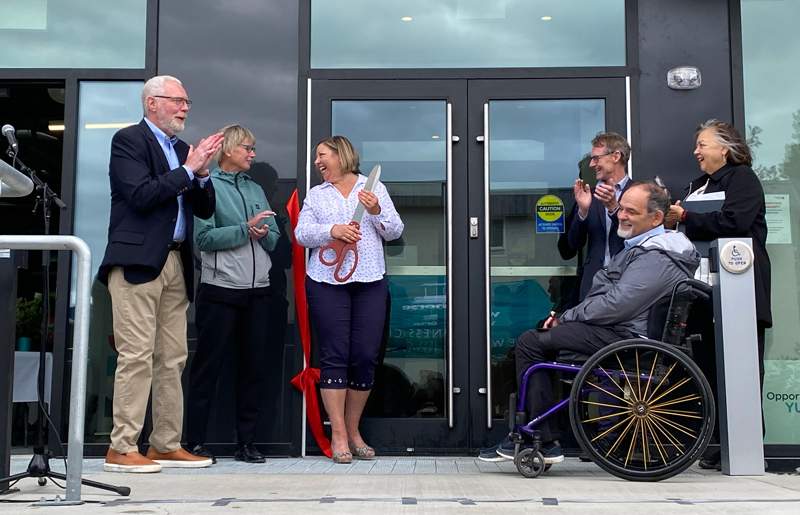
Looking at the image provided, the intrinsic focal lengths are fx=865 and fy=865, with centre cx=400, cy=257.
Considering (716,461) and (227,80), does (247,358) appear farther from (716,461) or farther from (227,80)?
(716,461)

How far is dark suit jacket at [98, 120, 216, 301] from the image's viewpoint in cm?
386

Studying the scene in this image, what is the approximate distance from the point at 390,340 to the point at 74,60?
7.78ft

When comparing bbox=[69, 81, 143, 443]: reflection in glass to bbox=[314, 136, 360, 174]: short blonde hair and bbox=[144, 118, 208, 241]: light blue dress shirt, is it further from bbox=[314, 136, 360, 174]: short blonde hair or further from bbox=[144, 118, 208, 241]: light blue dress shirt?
bbox=[314, 136, 360, 174]: short blonde hair

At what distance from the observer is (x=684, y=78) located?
15.5 feet

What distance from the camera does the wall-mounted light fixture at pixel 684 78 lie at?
471cm

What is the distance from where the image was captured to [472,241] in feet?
15.5

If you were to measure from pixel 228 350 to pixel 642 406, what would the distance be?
2178 millimetres

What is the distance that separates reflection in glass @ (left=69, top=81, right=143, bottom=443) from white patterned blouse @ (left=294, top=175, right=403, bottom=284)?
117 centimetres

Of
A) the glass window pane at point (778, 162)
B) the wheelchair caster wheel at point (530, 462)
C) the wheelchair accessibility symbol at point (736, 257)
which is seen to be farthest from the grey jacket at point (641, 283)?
the glass window pane at point (778, 162)

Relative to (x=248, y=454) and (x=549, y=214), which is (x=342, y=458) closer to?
(x=248, y=454)

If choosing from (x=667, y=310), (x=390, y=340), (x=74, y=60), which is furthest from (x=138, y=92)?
(x=667, y=310)

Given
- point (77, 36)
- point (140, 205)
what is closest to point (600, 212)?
point (140, 205)

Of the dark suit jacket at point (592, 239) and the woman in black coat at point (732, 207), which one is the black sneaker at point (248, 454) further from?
the woman in black coat at point (732, 207)

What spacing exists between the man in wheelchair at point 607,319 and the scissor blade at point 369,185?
1.14m
